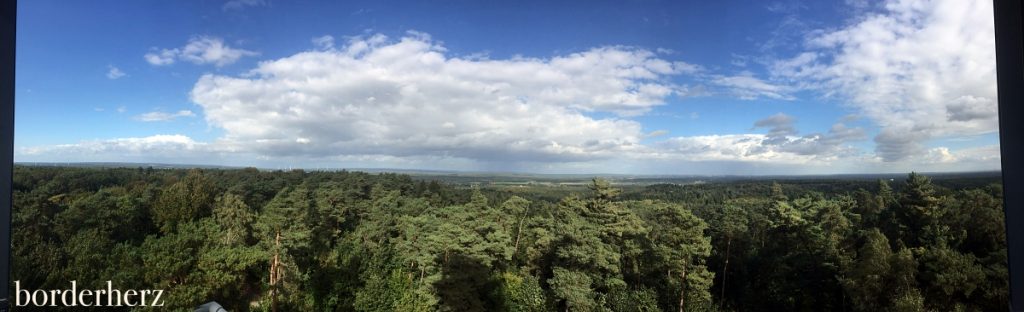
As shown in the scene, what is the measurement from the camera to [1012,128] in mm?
1125

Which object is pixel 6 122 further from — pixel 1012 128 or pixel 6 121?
pixel 1012 128

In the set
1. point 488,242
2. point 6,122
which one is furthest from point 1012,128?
point 6,122

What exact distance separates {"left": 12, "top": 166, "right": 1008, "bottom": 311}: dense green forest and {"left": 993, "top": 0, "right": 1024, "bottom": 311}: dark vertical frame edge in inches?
71.5

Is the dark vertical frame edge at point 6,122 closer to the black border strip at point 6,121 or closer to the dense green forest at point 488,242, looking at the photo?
the black border strip at point 6,121

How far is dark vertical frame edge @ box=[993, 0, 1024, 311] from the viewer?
1.11 meters

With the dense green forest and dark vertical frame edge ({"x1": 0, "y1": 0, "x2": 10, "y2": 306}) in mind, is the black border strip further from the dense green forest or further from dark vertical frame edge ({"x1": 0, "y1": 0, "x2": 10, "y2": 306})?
the dense green forest

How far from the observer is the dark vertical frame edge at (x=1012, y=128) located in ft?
3.63

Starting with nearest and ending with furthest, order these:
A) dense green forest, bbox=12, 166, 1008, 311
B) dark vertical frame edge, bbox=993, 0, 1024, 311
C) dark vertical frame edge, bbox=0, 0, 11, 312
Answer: dark vertical frame edge, bbox=993, 0, 1024, 311 < dark vertical frame edge, bbox=0, 0, 11, 312 < dense green forest, bbox=12, 166, 1008, 311

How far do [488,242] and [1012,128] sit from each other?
2.55 m

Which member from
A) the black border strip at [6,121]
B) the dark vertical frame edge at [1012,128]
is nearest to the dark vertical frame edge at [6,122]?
the black border strip at [6,121]

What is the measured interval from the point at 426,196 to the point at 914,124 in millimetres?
3225

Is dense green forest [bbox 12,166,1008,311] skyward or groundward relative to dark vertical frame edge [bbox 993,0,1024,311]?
groundward

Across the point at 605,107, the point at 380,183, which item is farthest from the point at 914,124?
the point at 380,183

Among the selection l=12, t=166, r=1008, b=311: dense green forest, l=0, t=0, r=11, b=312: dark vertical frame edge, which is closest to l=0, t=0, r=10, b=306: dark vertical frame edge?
l=0, t=0, r=11, b=312: dark vertical frame edge
